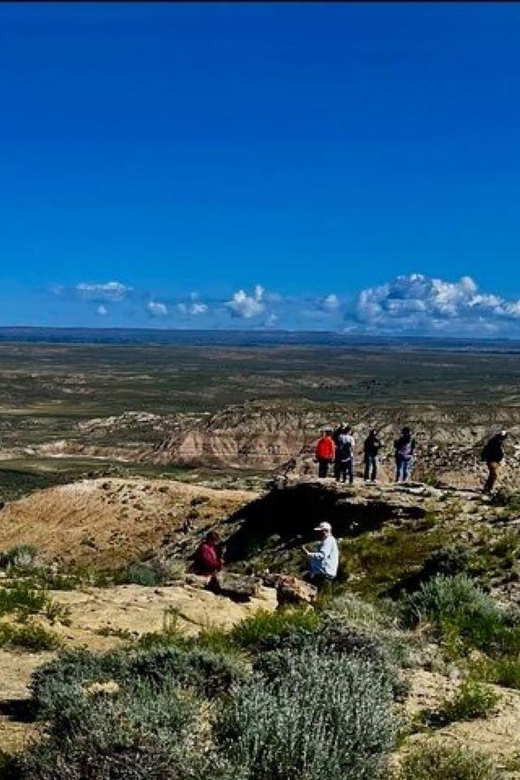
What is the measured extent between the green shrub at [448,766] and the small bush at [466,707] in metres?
1.15

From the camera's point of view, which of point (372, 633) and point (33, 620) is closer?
point (372, 633)

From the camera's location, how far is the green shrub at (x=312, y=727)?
19.1ft

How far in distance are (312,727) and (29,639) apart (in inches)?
213

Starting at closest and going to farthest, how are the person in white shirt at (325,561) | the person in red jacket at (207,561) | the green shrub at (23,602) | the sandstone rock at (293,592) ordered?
the green shrub at (23,602) → the sandstone rock at (293,592) → the person in white shirt at (325,561) → the person in red jacket at (207,561)

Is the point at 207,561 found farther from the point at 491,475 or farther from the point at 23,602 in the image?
the point at 491,475

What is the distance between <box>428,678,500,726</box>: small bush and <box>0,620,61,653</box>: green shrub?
15.0ft

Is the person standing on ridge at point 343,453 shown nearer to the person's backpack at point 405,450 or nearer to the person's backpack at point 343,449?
the person's backpack at point 343,449

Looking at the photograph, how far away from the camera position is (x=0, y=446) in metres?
119

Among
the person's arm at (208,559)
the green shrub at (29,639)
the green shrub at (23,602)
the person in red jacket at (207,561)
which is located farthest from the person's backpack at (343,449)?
the green shrub at (29,639)

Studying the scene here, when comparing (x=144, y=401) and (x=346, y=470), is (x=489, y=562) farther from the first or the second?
(x=144, y=401)

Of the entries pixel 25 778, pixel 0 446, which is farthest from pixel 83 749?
pixel 0 446

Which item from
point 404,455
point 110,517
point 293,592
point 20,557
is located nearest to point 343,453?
point 404,455

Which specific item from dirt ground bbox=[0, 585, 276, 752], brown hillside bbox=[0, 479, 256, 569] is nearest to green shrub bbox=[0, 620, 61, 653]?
dirt ground bbox=[0, 585, 276, 752]

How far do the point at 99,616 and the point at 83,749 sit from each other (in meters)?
6.38
